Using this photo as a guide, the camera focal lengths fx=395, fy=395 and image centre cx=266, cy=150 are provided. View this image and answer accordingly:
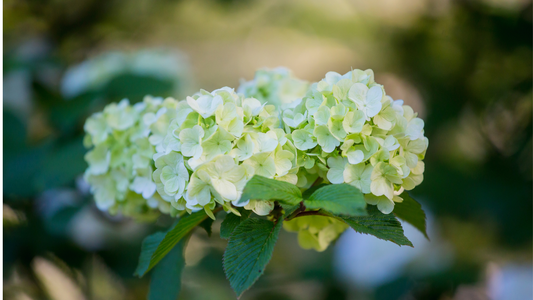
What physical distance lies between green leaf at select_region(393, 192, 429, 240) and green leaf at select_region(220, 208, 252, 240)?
167 millimetres

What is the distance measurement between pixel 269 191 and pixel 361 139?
0.34 ft

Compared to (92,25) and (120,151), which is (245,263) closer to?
(120,151)

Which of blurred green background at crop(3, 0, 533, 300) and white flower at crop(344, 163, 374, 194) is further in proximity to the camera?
blurred green background at crop(3, 0, 533, 300)

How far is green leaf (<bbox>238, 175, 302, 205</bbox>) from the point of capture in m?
0.28

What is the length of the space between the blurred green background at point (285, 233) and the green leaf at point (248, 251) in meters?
0.35

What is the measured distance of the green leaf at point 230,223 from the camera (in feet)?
1.15

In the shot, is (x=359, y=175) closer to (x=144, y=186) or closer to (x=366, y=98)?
(x=366, y=98)

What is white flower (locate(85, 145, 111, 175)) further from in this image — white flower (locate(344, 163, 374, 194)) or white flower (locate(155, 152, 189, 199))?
white flower (locate(344, 163, 374, 194))

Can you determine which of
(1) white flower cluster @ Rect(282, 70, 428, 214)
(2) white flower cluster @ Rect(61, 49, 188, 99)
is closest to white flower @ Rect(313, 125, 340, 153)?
(1) white flower cluster @ Rect(282, 70, 428, 214)

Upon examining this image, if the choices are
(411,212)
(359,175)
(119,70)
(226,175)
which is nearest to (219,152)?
(226,175)

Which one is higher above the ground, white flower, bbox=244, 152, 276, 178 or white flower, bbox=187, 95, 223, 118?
white flower, bbox=187, 95, 223, 118

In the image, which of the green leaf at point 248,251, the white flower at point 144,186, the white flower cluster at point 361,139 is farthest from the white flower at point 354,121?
the white flower at point 144,186

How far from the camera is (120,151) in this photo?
496 millimetres

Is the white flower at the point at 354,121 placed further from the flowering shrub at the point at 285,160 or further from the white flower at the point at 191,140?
the white flower at the point at 191,140
